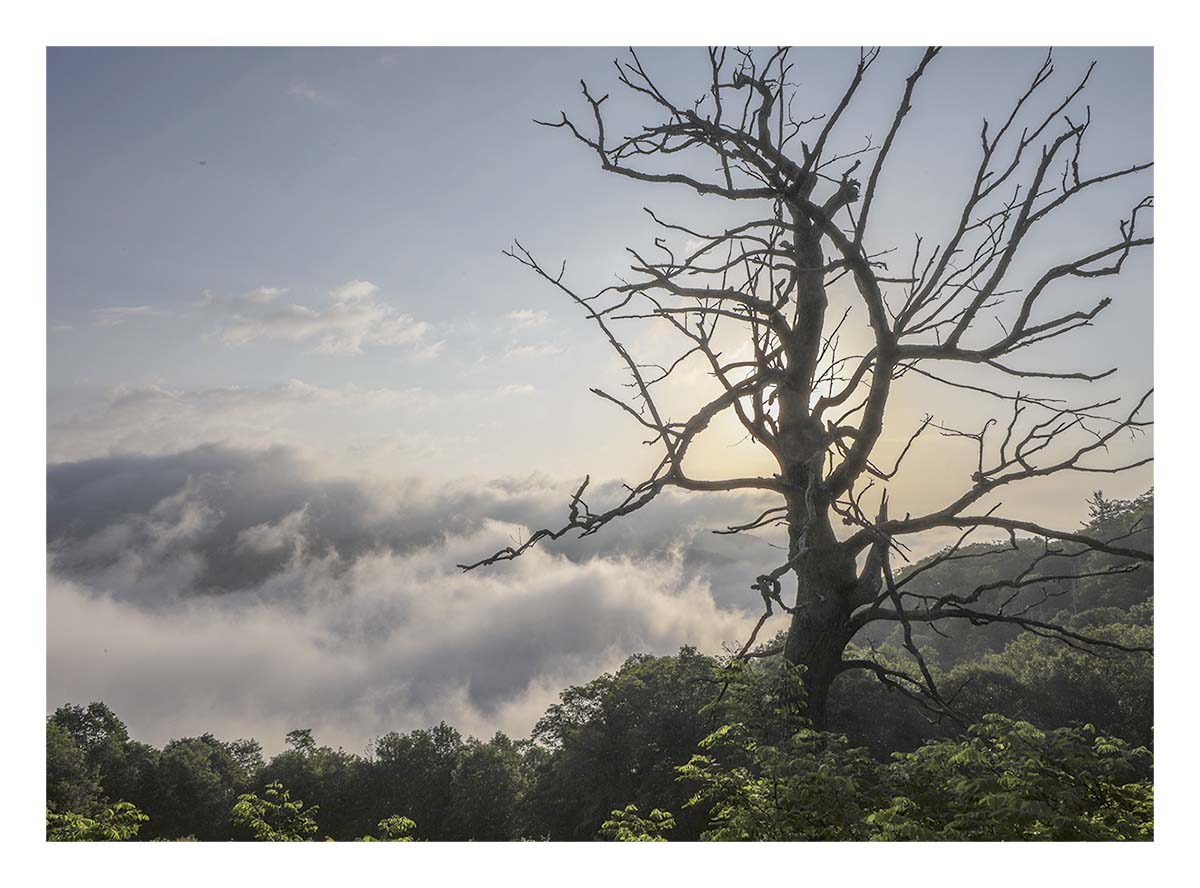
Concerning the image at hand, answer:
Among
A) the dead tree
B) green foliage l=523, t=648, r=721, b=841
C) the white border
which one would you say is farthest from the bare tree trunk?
green foliage l=523, t=648, r=721, b=841

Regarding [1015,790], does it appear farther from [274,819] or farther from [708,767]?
[274,819]

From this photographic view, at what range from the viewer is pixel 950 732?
23.0 ft

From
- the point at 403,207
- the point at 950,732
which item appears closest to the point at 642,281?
the point at 403,207

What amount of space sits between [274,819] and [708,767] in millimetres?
2296

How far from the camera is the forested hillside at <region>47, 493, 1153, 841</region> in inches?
103

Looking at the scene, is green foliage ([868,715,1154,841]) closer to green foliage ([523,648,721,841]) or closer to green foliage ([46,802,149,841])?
green foliage ([523,648,721,841])

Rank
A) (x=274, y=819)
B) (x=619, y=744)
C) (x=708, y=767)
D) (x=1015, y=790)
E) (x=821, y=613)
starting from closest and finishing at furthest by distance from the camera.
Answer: (x=1015, y=790) < (x=708, y=767) < (x=821, y=613) < (x=274, y=819) < (x=619, y=744)

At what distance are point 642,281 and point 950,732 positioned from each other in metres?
5.78

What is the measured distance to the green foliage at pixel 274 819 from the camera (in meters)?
3.38

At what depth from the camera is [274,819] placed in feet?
12.8
